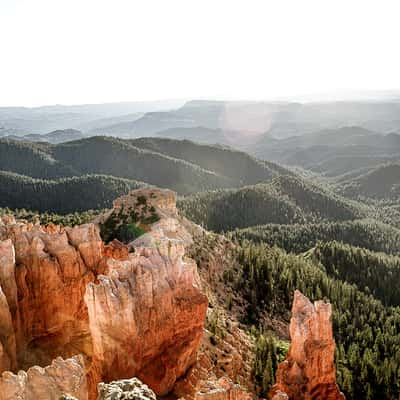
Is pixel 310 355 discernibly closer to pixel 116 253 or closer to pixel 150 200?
pixel 116 253

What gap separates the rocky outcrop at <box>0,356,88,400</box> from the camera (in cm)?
1648

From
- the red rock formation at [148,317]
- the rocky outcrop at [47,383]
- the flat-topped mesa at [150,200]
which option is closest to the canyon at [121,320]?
the red rock formation at [148,317]

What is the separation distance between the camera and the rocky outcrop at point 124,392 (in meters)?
16.4

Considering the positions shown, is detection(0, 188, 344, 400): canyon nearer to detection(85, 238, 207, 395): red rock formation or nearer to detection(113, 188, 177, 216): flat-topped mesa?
detection(85, 238, 207, 395): red rock formation

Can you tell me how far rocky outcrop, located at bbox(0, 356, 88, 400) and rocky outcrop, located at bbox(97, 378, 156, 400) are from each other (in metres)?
1.31

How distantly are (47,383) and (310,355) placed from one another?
70.7 ft

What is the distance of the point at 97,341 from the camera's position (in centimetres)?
2569

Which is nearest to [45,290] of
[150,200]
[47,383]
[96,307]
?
[96,307]

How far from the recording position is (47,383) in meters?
17.2

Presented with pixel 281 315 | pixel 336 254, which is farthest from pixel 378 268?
pixel 281 315

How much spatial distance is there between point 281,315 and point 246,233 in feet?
311

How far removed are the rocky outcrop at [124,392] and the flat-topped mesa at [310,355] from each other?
59.5ft

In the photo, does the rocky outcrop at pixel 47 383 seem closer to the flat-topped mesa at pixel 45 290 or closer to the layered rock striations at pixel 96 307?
the layered rock striations at pixel 96 307

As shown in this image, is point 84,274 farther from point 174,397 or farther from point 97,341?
point 174,397
